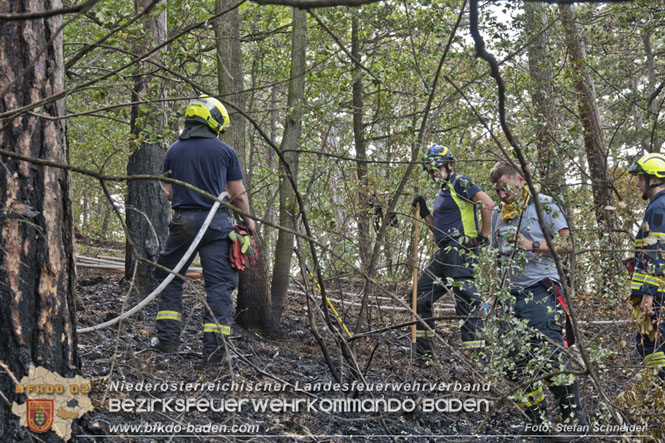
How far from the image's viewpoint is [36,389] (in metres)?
2.55

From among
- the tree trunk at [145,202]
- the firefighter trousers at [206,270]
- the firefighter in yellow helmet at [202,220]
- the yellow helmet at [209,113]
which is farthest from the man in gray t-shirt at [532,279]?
the tree trunk at [145,202]

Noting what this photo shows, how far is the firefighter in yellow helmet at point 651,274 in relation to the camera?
4.65 meters

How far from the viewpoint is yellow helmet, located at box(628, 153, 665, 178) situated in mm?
4961

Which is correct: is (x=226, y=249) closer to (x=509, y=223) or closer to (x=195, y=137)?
(x=195, y=137)

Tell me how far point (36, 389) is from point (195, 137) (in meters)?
2.81

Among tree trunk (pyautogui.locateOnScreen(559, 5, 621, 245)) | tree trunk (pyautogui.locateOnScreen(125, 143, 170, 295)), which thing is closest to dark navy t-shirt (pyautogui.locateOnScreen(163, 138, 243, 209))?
tree trunk (pyautogui.locateOnScreen(125, 143, 170, 295))

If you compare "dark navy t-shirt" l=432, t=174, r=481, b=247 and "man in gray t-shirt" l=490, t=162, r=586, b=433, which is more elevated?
"dark navy t-shirt" l=432, t=174, r=481, b=247

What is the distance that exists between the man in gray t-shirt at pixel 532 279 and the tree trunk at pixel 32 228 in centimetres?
274

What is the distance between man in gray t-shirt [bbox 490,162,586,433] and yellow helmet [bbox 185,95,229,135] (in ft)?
7.15

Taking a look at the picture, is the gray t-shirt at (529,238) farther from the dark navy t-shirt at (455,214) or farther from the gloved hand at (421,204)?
the gloved hand at (421,204)

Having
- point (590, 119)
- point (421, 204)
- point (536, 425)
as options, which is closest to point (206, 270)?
point (536, 425)

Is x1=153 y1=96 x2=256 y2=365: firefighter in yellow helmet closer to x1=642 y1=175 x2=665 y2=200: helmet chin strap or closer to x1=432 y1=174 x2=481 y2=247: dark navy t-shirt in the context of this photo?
x1=432 y1=174 x2=481 y2=247: dark navy t-shirt

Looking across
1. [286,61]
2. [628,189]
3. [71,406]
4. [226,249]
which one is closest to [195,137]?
[226,249]

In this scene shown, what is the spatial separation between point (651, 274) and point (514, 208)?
4.52ft
